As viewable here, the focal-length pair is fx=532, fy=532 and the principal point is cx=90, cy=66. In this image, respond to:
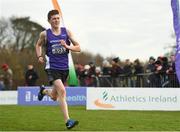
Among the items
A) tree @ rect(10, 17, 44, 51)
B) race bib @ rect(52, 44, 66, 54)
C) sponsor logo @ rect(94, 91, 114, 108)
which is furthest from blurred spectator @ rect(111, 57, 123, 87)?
tree @ rect(10, 17, 44, 51)

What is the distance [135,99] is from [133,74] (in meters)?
3.73

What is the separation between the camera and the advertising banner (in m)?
22.4

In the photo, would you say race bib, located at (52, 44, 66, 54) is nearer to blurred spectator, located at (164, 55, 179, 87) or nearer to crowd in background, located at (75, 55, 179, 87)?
crowd in background, located at (75, 55, 179, 87)

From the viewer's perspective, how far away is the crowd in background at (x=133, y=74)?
19.9m

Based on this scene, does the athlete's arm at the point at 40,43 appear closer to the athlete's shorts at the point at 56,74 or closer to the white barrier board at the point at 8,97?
the athlete's shorts at the point at 56,74

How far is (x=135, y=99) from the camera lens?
17.9 meters

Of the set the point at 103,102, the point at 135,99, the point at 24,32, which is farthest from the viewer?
the point at 24,32

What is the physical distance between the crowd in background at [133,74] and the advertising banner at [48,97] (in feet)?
3.82

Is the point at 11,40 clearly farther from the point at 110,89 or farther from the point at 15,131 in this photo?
the point at 15,131

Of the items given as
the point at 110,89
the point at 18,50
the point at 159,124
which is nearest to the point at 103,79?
the point at 110,89

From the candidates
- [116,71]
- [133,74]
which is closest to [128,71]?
[133,74]

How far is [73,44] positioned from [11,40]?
2165 inches

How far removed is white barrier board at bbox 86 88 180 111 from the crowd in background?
1450mm

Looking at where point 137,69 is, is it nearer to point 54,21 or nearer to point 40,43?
point 40,43
